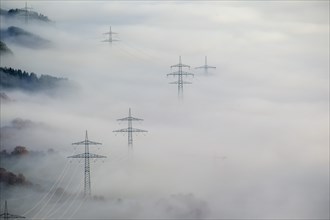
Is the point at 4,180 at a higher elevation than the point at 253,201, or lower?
higher

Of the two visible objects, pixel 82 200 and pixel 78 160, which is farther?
pixel 78 160

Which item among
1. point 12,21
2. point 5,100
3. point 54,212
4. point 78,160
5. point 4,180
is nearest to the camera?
point 54,212

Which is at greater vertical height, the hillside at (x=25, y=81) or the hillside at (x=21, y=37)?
the hillside at (x=21, y=37)

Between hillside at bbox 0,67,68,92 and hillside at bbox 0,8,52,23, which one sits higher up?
hillside at bbox 0,8,52,23

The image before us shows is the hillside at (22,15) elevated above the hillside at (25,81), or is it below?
above

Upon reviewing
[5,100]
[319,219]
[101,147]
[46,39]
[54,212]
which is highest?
[46,39]

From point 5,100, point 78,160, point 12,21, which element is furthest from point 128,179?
point 12,21

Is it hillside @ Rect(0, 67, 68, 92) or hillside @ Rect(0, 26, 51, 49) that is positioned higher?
hillside @ Rect(0, 26, 51, 49)

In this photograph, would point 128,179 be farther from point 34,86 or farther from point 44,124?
point 34,86

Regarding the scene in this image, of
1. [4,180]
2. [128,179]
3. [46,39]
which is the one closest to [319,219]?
[128,179]

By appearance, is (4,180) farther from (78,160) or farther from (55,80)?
(55,80)

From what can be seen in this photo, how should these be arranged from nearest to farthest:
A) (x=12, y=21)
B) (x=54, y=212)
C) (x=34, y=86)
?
(x=54, y=212), (x=34, y=86), (x=12, y=21)
